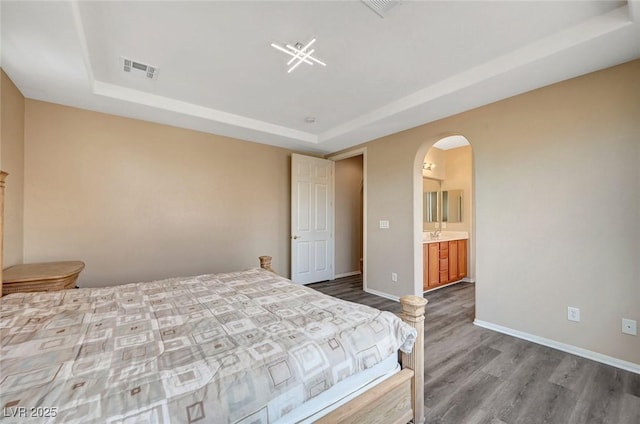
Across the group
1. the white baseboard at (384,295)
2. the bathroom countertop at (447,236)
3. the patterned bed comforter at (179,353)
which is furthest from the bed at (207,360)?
the bathroom countertop at (447,236)

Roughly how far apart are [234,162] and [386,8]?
297 centimetres

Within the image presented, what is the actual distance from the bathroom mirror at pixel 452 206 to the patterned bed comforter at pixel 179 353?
4.56m

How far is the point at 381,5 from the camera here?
171 centimetres

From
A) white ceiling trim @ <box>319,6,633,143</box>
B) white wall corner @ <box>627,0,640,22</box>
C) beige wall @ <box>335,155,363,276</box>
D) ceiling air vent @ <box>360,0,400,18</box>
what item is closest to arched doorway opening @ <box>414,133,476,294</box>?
beige wall @ <box>335,155,363,276</box>

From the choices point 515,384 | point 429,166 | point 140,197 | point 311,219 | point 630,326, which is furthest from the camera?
point 429,166

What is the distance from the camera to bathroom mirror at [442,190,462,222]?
5.34 metres

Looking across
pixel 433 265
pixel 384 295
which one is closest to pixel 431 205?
pixel 433 265

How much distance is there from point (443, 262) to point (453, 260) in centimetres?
37

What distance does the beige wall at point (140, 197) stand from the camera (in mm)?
2775

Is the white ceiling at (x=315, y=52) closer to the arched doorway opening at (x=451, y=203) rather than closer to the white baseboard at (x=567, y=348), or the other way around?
the arched doorway opening at (x=451, y=203)

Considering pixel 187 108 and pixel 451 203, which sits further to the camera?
pixel 451 203

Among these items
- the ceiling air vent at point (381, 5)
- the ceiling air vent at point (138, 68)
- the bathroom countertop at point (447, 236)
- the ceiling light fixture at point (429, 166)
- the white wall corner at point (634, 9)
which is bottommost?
the bathroom countertop at point (447, 236)

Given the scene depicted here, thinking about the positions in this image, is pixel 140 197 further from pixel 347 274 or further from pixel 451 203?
pixel 451 203

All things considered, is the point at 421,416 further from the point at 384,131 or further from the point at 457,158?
the point at 457,158
